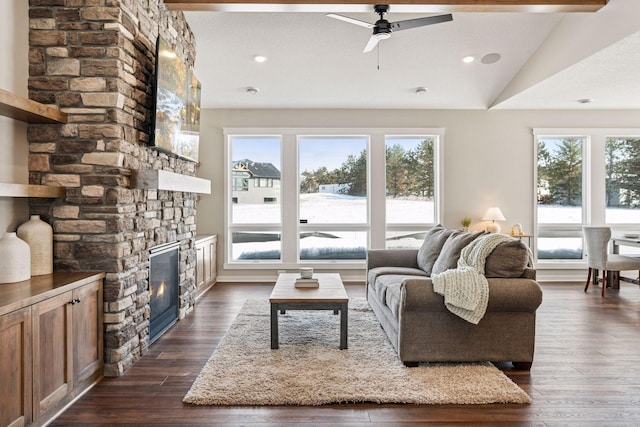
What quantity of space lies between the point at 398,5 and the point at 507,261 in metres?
2.48

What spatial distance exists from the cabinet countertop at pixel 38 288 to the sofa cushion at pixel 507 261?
2916 mm

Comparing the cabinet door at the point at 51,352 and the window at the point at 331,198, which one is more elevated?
the window at the point at 331,198

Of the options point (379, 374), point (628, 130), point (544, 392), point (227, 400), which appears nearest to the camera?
point (227, 400)

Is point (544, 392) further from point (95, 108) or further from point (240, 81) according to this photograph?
point (240, 81)

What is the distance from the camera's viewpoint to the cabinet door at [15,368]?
199 cm

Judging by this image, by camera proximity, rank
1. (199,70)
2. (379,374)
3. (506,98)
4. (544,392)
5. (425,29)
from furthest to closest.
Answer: (506,98) → (199,70) → (425,29) → (379,374) → (544,392)

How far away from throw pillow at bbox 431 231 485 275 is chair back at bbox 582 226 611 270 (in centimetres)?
280

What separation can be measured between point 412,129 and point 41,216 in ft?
17.0

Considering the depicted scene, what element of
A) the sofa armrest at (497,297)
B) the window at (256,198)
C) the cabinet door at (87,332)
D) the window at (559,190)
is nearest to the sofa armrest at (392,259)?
the sofa armrest at (497,297)

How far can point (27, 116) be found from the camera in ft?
8.86

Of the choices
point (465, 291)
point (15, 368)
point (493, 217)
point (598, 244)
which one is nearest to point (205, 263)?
point (15, 368)

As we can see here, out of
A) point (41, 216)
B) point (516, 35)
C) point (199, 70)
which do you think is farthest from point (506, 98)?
point (41, 216)

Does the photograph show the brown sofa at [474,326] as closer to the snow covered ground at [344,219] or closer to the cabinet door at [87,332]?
the cabinet door at [87,332]

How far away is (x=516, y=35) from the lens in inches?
186
